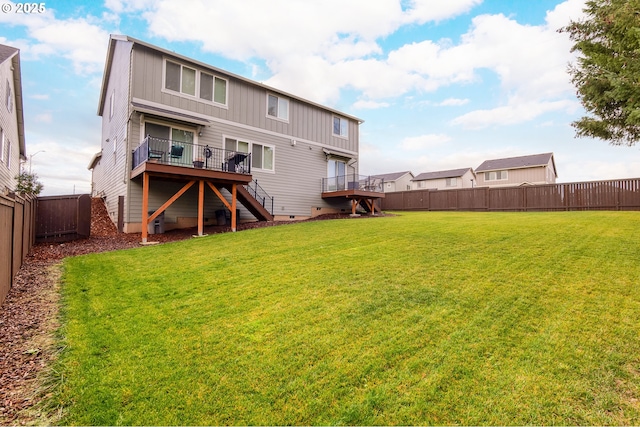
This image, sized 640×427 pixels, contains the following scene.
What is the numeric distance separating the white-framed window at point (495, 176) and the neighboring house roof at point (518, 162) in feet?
1.90

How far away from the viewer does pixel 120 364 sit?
2.84 metres

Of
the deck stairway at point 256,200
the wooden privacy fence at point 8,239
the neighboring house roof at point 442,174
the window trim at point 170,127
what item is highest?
the neighboring house roof at point 442,174

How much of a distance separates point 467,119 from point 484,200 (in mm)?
7334

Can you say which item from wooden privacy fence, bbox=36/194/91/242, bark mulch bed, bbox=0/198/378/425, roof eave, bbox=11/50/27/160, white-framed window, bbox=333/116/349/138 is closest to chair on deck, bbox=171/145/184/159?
wooden privacy fence, bbox=36/194/91/242

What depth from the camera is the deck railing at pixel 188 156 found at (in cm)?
1107

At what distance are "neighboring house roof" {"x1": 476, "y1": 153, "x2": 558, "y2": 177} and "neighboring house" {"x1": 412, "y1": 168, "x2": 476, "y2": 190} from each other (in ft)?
7.71

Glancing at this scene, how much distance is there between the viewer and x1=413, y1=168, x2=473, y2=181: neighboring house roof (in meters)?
43.2

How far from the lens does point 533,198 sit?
59.5 ft

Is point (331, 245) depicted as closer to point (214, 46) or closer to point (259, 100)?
point (259, 100)

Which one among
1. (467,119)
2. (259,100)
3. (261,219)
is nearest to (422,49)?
(259,100)

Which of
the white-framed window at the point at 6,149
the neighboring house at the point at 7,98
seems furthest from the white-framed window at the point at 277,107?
the white-framed window at the point at 6,149

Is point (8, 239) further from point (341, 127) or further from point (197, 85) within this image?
point (341, 127)

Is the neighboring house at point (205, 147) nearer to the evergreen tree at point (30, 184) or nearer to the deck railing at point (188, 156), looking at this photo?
the deck railing at point (188, 156)

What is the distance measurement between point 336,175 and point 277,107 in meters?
5.31
